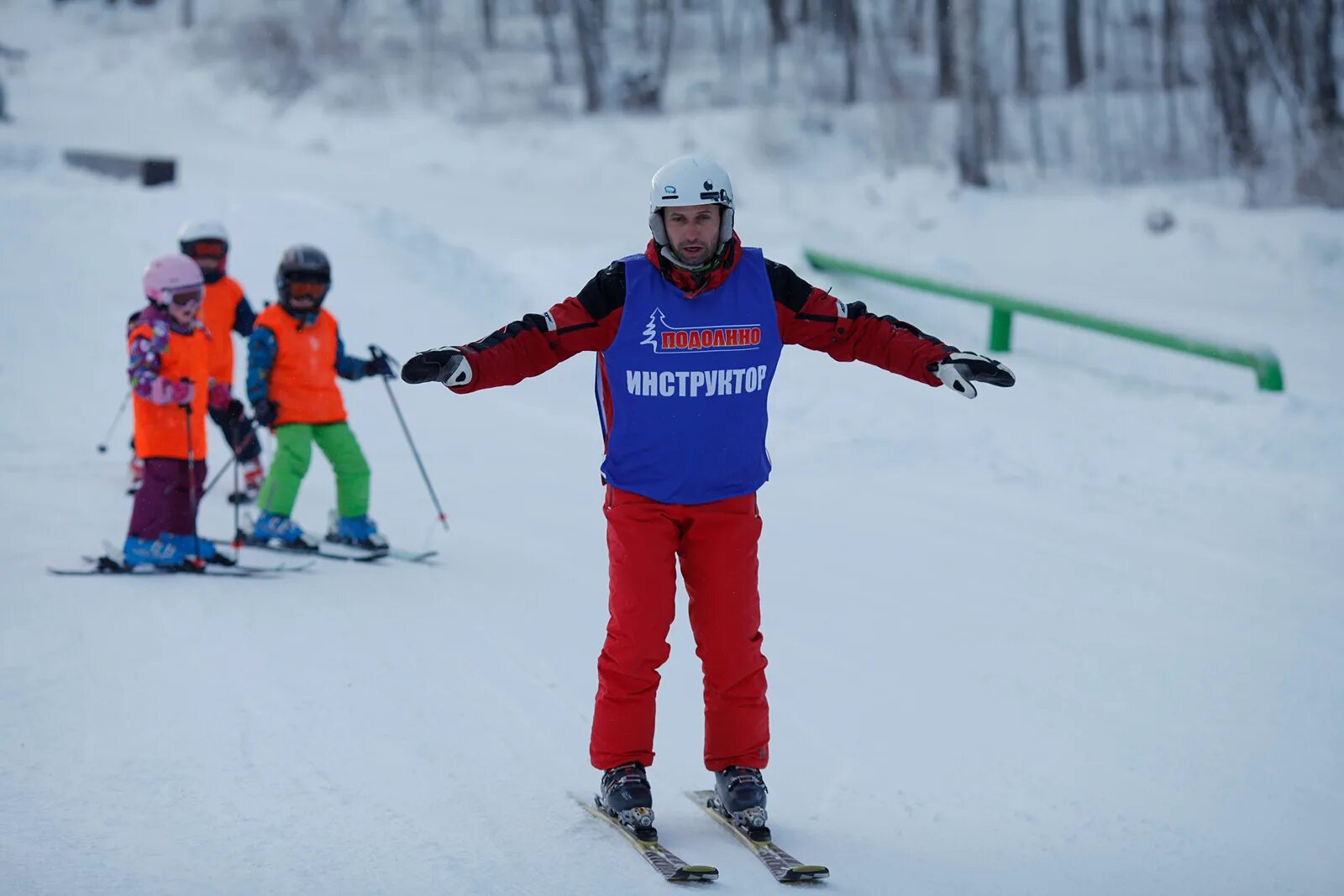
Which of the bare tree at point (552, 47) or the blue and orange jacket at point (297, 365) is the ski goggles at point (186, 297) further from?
the bare tree at point (552, 47)

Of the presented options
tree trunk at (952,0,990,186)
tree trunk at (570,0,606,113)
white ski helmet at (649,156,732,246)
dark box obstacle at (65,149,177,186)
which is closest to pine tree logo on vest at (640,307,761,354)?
white ski helmet at (649,156,732,246)

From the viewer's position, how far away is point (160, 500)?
689 cm

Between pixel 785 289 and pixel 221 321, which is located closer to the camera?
pixel 785 289

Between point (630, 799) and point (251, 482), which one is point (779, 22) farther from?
point (630, 799)

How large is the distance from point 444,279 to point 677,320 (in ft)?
34.2

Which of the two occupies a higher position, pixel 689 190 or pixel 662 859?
pixel 689 190

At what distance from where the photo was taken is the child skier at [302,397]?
7.28 meters

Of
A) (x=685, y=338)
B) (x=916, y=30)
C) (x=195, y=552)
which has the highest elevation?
(x=916, y=30)

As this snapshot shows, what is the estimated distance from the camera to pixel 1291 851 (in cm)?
399

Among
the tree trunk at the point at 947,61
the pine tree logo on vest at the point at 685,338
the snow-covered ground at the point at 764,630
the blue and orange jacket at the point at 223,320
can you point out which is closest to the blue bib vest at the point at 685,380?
the pine tree logo on vest at the point at 685,338

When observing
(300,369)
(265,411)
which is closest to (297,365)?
(300,369)

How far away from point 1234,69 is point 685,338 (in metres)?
21.2

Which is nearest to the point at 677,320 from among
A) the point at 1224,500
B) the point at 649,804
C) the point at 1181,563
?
the point at 649,804

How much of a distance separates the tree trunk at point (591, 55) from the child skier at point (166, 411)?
77.2ft
